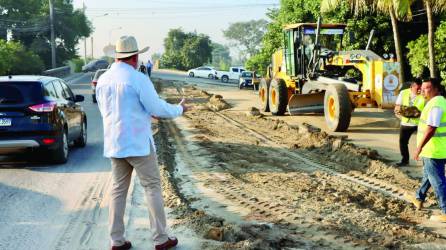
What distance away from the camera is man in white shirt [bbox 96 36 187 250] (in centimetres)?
544

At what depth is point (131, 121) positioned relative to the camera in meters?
5.46

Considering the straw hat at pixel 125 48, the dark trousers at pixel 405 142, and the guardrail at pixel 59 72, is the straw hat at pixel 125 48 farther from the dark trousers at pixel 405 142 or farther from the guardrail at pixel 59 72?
the guardrail at pixel 59 72

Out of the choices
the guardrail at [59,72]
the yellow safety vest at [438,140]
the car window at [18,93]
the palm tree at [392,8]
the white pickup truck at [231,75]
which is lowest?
the yellow safety vest at [438,140]

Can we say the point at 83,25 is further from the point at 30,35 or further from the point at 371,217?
the point at 371,217

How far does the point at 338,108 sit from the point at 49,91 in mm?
7712

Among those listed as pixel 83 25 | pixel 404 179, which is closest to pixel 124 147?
pixel 404 179

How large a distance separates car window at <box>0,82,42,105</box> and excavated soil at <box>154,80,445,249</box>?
253 cm

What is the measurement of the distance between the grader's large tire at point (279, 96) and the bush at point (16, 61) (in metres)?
24.1

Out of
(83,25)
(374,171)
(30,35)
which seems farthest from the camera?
(83,25)

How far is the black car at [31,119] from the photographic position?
399 inches

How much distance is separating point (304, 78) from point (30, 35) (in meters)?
59.6

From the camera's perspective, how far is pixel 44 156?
422 inches

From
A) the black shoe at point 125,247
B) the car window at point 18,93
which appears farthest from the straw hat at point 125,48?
the car window at point 18,93

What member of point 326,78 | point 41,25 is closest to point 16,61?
point 41,25
